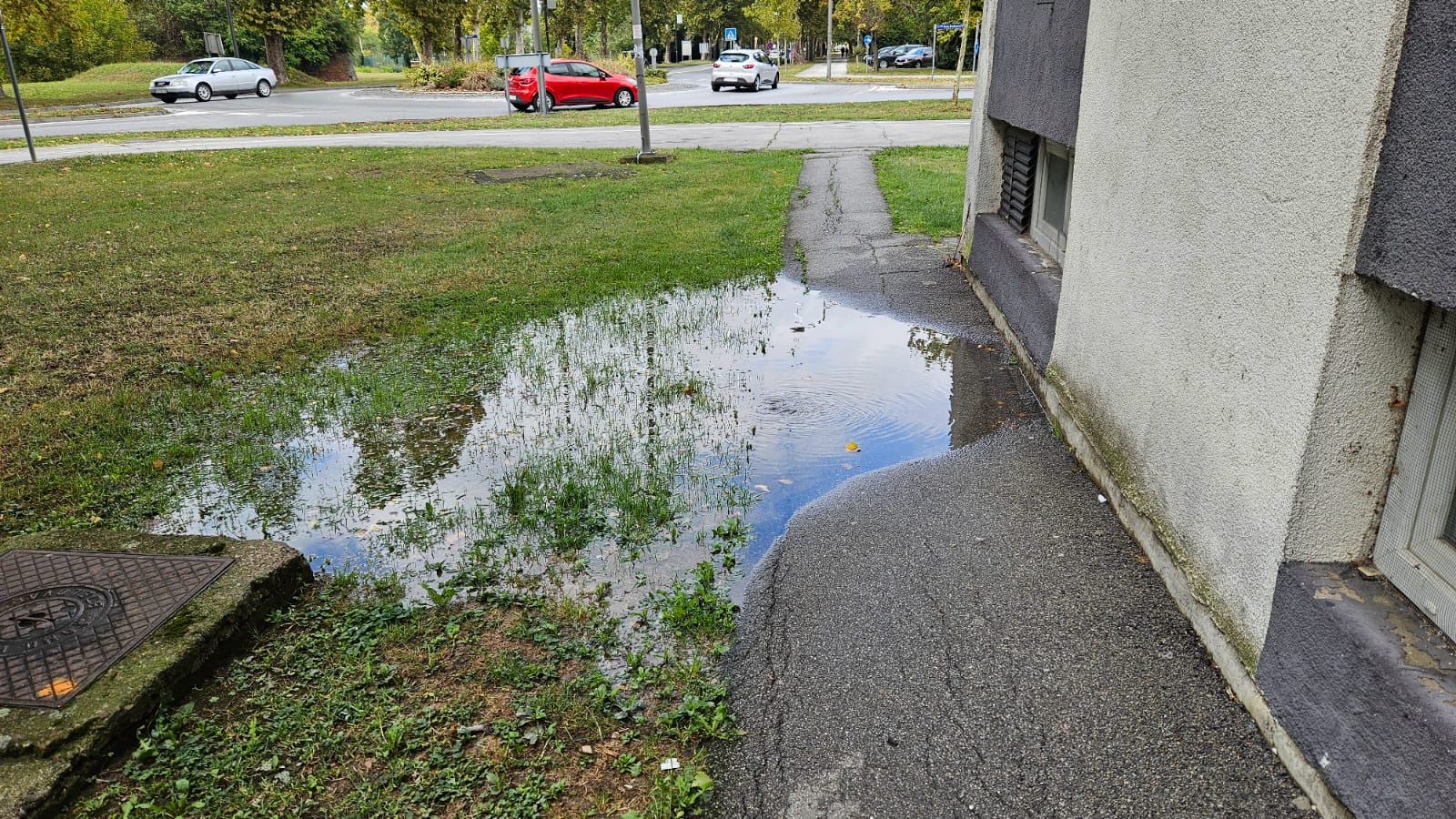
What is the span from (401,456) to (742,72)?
38.5 meters

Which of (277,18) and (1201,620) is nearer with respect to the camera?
(1201,620)

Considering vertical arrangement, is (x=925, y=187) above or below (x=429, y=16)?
below

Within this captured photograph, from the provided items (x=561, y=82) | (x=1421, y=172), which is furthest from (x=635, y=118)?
(x=1421, y=172)

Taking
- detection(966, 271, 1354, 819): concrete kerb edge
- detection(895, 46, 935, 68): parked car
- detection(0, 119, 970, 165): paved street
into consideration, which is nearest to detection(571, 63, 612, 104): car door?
detection(0, 119, 970, 165): paved street

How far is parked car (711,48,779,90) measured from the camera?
1620 inches

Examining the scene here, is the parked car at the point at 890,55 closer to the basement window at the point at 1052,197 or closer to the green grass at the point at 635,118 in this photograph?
the green grass at the point at 635,118

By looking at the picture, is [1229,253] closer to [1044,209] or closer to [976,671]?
[976,671]

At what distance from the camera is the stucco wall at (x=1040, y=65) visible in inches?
236

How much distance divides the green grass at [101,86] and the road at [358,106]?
10.9ft

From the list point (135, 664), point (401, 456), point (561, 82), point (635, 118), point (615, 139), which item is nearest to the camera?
point (135, 664)

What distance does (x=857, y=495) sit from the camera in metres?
4.99

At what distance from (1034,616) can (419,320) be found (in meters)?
5.98

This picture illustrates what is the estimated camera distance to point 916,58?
6262 centimetres

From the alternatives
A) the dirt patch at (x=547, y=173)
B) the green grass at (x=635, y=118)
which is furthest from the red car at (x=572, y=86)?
the dirt patch at (x=547, y=173)
